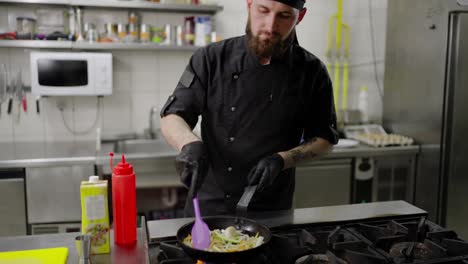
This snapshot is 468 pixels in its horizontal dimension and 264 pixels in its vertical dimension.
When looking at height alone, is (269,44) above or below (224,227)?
above

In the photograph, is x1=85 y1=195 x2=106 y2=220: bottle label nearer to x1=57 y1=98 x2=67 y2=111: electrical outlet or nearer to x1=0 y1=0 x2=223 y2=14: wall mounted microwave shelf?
x1=0 y1=0 x2=223 y2=14: wall mounted microwave shelf

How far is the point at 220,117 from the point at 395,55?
2.33 metres

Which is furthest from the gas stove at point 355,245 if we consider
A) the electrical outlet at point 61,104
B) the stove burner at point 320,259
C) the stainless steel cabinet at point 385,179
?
the electrical outlet at point 61,104

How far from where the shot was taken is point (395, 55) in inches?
140

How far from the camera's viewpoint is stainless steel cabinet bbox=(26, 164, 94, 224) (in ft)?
8.92

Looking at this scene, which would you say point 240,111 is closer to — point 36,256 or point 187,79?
point 187,79

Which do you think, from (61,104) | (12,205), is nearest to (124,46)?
(61,104)

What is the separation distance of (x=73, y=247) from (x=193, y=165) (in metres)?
0.41

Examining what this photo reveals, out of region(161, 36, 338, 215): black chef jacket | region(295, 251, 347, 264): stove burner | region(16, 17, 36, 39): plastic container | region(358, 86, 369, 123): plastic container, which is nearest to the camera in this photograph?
region(295, 251, 347, 264): stove burner

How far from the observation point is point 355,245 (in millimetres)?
1228

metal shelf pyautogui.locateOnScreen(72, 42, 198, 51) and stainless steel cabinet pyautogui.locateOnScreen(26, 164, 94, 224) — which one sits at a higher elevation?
metal shelf pyautogui.locateOnScreen(72, 42, 198, 51)

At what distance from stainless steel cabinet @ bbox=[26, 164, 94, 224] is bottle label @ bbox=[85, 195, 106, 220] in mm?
1672

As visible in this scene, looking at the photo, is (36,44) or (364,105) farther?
(364,105)

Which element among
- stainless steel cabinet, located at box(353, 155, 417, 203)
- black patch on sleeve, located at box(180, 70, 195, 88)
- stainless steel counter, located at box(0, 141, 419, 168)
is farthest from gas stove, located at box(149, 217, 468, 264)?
stainless steel cabinet, located at box(353, 155, 417, 203)
